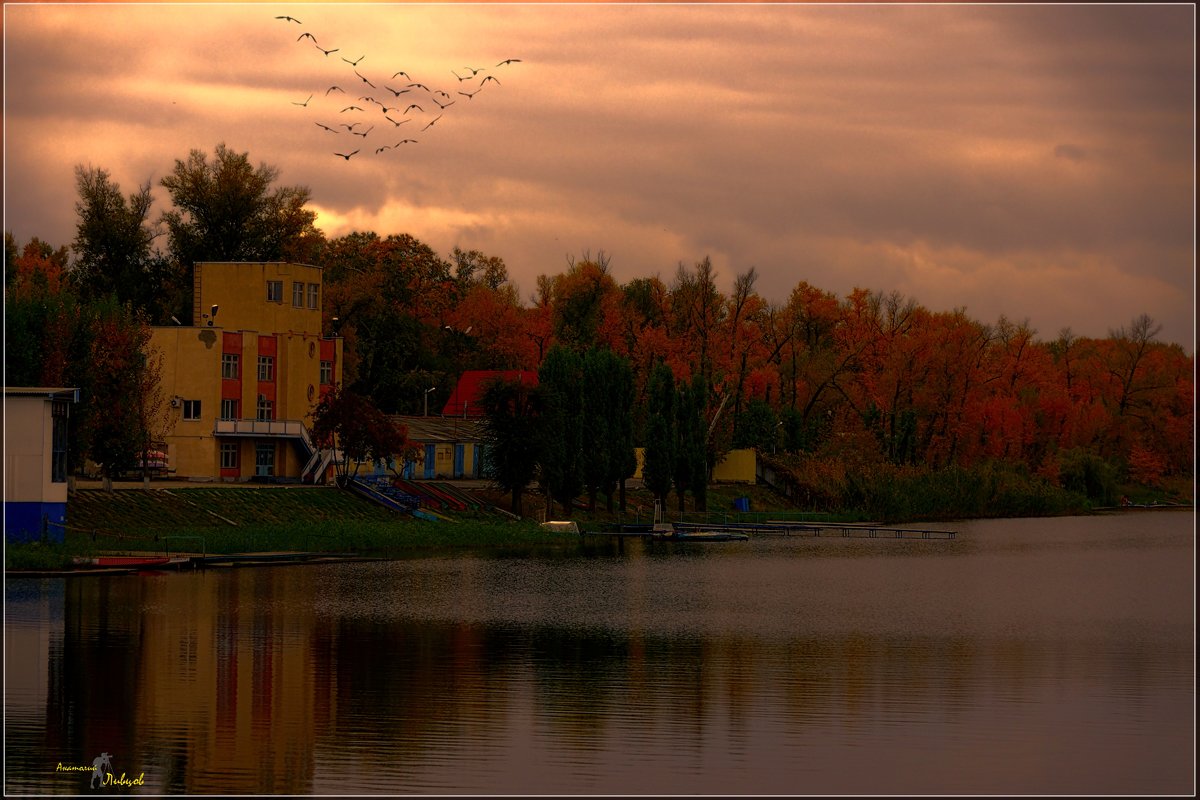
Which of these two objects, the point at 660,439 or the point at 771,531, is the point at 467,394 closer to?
the point at 660,439

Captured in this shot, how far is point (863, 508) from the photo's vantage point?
112m

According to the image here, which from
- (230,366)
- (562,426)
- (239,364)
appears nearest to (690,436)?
(562,426)

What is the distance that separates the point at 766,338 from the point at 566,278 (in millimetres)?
19594

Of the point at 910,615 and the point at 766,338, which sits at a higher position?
the point at 766,338

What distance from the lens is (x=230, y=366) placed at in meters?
87.4

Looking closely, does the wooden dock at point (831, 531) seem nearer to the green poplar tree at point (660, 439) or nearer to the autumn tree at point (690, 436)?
the green poplar tree at point (660, 439)

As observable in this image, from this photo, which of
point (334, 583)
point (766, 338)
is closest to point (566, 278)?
point (766, 338)

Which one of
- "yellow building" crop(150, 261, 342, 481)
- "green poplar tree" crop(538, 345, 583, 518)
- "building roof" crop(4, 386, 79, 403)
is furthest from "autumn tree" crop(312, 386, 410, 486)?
"building roof" crop(4, 386, 79, 403)

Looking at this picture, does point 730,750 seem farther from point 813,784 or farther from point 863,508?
point 863,508

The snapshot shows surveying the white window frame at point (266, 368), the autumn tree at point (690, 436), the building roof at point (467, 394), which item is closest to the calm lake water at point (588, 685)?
the white window frame at point (266, 368)

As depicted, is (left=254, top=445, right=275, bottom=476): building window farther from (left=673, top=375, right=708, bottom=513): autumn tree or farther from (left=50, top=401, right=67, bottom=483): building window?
(left=50, top=401, right=67, bottom=483): building window

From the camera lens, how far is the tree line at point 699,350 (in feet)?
374

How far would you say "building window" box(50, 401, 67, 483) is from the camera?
186 ft

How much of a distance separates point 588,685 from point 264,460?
57760 mm
